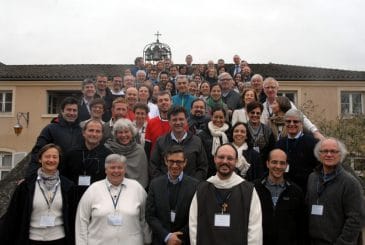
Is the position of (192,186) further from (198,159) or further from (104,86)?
(104,86)

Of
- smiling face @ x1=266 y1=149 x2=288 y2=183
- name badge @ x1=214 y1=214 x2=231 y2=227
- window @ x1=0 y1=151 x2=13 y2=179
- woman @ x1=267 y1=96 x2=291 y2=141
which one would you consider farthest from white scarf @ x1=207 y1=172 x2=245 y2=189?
window @ x1=0 y1=151 x2=13 y2=179

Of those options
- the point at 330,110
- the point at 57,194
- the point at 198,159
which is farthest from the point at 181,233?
the point at 330,110

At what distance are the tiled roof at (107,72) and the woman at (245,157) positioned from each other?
19.4m

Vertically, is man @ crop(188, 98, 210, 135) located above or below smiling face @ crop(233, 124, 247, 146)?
above

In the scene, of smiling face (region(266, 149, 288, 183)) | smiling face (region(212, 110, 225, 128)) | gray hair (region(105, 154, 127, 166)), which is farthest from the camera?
smiling face (region(212, 110, 225, 128))

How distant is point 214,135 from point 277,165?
4.25 ft

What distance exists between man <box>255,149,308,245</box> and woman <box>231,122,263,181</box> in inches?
18.4

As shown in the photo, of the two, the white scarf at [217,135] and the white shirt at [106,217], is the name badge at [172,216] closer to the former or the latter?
the white shirt at [106,217]

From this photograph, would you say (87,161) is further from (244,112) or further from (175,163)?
(244,112)

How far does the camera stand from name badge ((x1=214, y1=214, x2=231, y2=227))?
4.55 meters

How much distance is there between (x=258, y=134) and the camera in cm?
588

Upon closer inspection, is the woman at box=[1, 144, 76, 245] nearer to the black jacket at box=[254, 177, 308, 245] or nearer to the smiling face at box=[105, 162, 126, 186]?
the smiling face at box=[105, 162, 126, 186]

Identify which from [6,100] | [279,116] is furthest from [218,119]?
[6,100]

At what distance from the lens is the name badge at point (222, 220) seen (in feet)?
14.9
